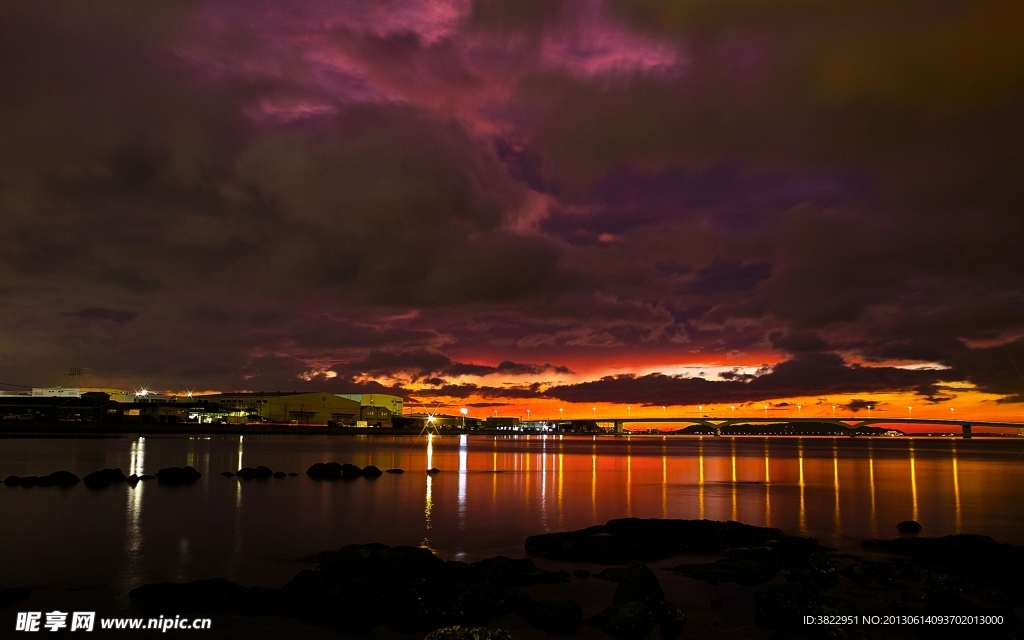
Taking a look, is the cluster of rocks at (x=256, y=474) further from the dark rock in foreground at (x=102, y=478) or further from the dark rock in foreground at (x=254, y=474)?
the dark rock in foreground at (x=102, y=478)

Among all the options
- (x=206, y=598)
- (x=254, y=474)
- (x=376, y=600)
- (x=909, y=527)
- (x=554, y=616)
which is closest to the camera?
(x=554, y=616)

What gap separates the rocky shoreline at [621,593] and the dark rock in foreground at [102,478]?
107ft

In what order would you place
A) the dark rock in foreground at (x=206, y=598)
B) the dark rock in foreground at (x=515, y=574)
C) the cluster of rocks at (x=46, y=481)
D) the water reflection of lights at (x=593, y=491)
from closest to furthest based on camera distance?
the dark rock in foreground at (x=206, y=598) < the dark rock in foreground at (x=515, y=574) < the water reflection of lights at (x=593, y=491) < the cluster of rocks at (x=46, y=481)

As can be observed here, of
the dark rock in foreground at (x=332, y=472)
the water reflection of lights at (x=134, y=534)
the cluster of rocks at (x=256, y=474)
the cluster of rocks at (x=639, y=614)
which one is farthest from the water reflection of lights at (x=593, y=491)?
the cluster of rocks at (x=256, y=474)

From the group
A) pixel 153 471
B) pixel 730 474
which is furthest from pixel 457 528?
pixel 730 474

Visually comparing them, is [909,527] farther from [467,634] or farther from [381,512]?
[467,634]

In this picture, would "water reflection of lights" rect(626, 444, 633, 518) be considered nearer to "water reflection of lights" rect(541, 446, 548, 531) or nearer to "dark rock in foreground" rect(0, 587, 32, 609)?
"water reflection of lights" rect(541, 446, 548, 531)

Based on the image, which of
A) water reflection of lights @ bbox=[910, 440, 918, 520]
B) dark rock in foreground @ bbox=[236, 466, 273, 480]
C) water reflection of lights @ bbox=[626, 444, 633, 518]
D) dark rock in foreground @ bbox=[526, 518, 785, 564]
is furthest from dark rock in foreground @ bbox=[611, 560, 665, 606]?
dark rock in foreground @ bbox=[236, 466, 273, 480]

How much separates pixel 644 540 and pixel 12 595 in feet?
76.5

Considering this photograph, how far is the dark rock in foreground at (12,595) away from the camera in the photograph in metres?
19.4

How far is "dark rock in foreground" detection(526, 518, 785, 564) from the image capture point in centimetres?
2636

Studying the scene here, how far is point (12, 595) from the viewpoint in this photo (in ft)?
65.1

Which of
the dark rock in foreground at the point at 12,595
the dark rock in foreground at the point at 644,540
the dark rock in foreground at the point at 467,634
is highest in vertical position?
the dark rock in foreground at the point at 467,634

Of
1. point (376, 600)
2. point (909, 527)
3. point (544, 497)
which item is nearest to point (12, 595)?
point (376, 600)
